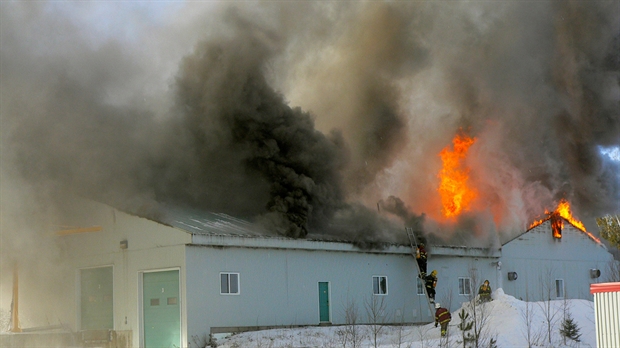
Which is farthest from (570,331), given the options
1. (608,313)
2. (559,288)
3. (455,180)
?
(455,180)

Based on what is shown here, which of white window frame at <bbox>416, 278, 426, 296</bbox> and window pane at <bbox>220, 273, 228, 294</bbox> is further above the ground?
window pane at <bbox>220, 273, 228, 294</bbox>

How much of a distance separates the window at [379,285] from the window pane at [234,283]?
688 centimetres

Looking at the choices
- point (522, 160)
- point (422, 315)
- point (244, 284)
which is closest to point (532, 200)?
point (522, 160)

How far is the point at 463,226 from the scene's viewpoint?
40.4 metres

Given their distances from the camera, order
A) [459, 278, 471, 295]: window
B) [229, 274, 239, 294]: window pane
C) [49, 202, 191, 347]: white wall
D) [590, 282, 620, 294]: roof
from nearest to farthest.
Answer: [590, 282, 620, 294]: roof
[49, 202, 191, 347]: white wall
[229, 274, 239, 294]: window pane
[459, 278, 471, 295]: window

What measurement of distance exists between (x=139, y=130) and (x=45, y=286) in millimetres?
9833

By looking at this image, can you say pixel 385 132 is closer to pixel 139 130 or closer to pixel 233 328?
pixel 139 130

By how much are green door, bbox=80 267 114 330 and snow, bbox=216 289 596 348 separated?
5871 millimetres

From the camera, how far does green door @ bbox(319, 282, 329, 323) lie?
30.6 metres

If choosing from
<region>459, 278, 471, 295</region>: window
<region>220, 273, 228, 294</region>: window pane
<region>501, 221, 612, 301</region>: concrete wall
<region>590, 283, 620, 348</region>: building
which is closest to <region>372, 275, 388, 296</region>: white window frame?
<region>459, 278, 471, 295</region>: window

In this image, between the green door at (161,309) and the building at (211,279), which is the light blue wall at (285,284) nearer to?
the building at (211,279)

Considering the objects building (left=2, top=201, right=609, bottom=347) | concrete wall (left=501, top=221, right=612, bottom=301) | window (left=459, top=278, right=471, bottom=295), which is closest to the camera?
building (left=2, top=201, right=609, bottom=347)

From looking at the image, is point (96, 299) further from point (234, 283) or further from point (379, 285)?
point (379, 285)

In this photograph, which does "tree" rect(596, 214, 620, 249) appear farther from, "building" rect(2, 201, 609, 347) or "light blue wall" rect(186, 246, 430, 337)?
"light blue wall" rect(186, 246, 430, 337)
